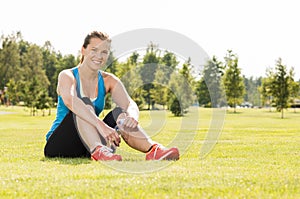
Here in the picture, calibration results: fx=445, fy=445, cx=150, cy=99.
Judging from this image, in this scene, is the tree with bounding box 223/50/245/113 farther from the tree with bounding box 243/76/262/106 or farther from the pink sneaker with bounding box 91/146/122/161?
the tree with bounding box 243/76/262/106

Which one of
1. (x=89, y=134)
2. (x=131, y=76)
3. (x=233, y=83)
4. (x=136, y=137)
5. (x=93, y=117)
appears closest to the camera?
(x=93, y=117)

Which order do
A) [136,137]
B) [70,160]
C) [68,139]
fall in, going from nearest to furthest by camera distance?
[136,137], [70,160], [68,139]

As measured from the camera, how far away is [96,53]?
18.0ft

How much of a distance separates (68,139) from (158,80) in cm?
1014

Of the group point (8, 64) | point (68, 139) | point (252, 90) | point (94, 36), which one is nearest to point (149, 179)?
point (68, 139)

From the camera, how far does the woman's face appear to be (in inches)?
216

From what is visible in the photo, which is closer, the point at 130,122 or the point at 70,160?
the point at 130,122

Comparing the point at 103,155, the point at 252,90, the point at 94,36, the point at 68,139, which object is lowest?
the point at 103,155

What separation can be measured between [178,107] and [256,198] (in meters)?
29.6

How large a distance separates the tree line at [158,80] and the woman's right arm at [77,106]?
128 centimetres

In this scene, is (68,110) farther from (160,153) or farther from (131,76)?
(131,76)

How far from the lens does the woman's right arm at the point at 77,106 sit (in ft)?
16.3

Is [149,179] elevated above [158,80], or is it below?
below

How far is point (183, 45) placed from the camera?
22.0 ft
